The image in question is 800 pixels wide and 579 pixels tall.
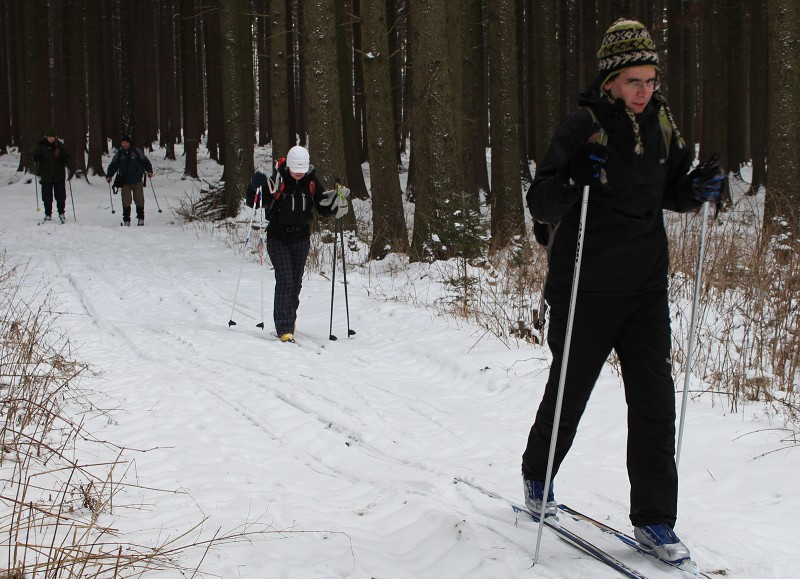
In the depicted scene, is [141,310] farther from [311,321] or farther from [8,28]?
[8,28]

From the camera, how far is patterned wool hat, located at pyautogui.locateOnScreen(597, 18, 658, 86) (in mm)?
3184

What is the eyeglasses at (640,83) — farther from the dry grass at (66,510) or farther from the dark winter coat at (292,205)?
the dark winter coat at (292,205)

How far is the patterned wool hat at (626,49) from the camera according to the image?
3184 millimetres

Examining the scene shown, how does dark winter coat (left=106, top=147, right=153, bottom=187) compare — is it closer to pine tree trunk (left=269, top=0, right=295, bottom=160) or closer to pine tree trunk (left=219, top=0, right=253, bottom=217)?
pine tree trunk (left=219, top=0, right=253, bottom=217)

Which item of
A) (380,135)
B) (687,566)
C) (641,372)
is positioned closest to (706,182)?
(641,372)

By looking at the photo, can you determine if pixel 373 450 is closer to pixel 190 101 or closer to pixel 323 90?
pixel 323 90

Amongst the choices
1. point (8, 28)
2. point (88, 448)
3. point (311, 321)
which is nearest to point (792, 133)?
point (311, 321)

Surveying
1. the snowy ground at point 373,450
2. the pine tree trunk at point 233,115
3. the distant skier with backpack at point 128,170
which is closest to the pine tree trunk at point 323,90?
the snowy ground at point 373,450

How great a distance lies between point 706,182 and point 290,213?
607 centimetres

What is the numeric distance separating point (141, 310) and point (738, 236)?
26.0 ft

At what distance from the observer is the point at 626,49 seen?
3203 millimetres

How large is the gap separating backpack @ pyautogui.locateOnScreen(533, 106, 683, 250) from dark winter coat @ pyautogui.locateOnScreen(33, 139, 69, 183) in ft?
59.4

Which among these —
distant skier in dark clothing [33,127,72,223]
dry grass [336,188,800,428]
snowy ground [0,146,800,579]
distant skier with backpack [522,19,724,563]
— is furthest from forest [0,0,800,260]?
distant skier with backpack [522,19,724,563]

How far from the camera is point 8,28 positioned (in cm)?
3919
